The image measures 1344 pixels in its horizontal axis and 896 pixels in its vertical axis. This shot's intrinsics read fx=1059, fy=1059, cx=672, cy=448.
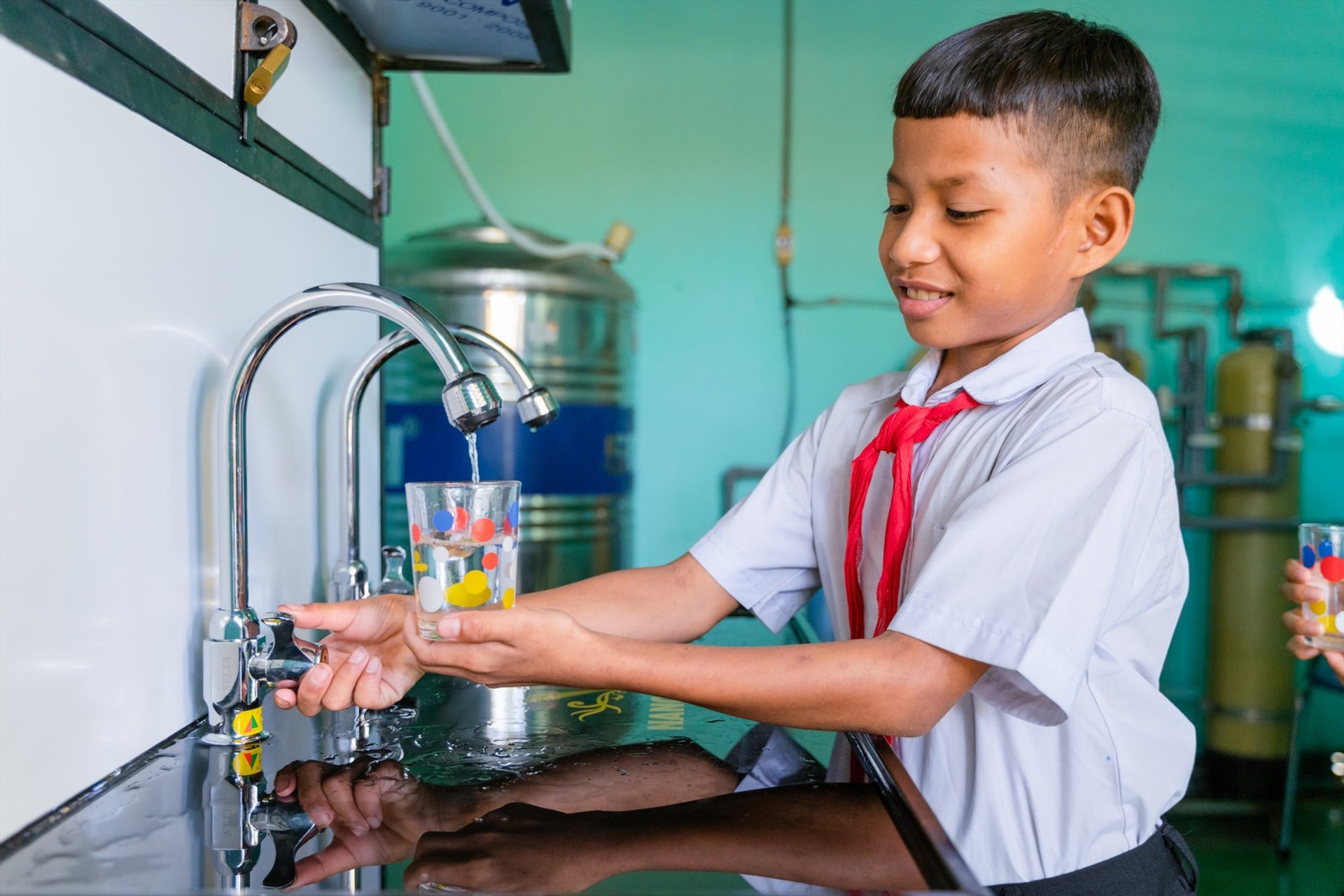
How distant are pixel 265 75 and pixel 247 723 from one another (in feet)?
1.85

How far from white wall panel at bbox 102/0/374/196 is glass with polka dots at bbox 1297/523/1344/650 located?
106 cm

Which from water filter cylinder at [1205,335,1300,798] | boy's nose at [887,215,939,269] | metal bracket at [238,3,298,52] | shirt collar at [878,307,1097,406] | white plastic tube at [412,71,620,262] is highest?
white plastic tube at [412,71,620,262]

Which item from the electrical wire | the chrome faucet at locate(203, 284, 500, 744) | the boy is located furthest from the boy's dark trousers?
the electrical wire

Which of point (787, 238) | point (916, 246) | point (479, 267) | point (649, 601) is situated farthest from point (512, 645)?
point (787, 238)

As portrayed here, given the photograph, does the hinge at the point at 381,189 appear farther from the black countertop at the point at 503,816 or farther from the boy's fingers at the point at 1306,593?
the boy's fingers at the point at 1306,593

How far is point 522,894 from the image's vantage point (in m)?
0.57

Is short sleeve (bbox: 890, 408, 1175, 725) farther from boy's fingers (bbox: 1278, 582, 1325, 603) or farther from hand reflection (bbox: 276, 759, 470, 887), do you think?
Answer: hand reflection (bbox: 276, 759, 470, 887)

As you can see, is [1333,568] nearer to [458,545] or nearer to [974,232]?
[974,232]

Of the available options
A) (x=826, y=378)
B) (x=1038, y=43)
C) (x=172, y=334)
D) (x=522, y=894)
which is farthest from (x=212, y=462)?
(x=826, y=378)

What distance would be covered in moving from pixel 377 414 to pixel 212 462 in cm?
57

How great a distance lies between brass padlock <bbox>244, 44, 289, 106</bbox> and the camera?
938 millimetres

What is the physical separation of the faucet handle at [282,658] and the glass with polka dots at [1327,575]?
2.94 ft

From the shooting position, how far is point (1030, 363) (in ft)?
3.10

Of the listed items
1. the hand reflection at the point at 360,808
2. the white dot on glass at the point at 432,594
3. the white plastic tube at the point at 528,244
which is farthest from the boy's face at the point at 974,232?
the white plastic tube at the point at 528,244
